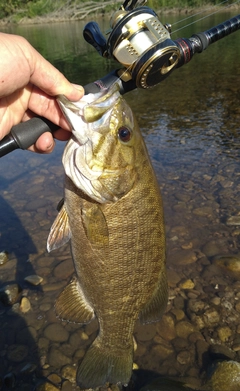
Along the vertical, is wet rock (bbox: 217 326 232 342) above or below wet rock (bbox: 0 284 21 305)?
below

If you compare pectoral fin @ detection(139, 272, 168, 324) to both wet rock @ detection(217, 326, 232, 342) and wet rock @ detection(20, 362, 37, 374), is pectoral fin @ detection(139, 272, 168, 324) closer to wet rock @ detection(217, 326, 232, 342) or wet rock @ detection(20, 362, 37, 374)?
wet rock @ detection(217, 326, 232, 342)

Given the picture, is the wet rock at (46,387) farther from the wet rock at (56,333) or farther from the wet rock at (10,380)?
the wet rock at (56,333)

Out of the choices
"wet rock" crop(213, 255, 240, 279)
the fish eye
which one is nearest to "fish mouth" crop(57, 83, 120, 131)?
the fish eye

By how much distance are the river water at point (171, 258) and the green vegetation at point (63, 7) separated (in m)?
38.7

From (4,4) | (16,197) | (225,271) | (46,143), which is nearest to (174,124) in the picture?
(16,197)

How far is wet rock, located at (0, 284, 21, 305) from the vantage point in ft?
12.1

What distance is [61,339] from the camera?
334 cm

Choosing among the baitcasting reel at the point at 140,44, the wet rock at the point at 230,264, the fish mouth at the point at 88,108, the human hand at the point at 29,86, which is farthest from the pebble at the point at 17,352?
the baitcasting reel at the point at 140,44

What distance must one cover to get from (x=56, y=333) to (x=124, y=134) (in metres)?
2.25

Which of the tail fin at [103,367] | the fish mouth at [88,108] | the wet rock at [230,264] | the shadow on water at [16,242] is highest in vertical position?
the fish mouth at [88,108]

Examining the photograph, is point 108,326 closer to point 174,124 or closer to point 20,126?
point 20,126

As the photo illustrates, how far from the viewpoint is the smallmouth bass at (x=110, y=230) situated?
6.46 feet

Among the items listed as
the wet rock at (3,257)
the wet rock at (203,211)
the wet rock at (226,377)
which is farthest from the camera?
the wet rock at (203,211)

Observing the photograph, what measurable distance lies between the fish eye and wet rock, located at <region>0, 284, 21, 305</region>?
2453mm
